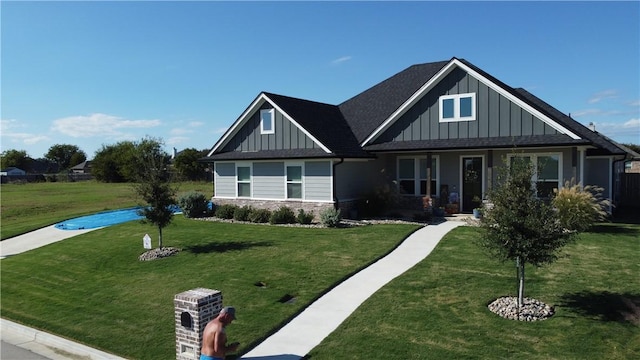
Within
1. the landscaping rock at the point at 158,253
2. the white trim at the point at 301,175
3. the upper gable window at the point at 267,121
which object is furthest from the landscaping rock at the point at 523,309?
the upper gable window at the point at 267,121

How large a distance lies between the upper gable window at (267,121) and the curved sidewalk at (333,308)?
10151mm

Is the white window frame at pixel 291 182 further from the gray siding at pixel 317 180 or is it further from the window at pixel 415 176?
the window at pixel 415 176

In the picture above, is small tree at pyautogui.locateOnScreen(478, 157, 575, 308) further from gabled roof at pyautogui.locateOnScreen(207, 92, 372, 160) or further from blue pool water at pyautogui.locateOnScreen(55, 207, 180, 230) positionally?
blue pool water at pyautogui.locateOnScreen(55, 207, 180, 230)

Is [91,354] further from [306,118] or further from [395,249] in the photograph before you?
[306,118]

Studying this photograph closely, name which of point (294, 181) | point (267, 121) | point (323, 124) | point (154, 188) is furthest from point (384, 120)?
point (154, 188)

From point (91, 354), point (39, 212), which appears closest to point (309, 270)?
point (91, 354)

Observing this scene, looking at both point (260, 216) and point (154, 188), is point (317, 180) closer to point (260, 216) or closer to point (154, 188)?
point (260, 216)

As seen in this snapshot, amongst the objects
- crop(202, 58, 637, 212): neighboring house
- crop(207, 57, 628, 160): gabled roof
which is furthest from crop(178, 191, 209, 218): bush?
crop(207, 57, 628, 160): gabled roof

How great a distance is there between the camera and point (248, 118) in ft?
75.4

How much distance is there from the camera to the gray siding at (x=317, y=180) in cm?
2003

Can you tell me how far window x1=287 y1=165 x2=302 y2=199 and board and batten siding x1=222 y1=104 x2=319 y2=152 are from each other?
1027mm

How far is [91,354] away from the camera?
8953mm

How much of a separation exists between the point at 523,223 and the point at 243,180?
1647cm

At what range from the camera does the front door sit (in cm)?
2045
